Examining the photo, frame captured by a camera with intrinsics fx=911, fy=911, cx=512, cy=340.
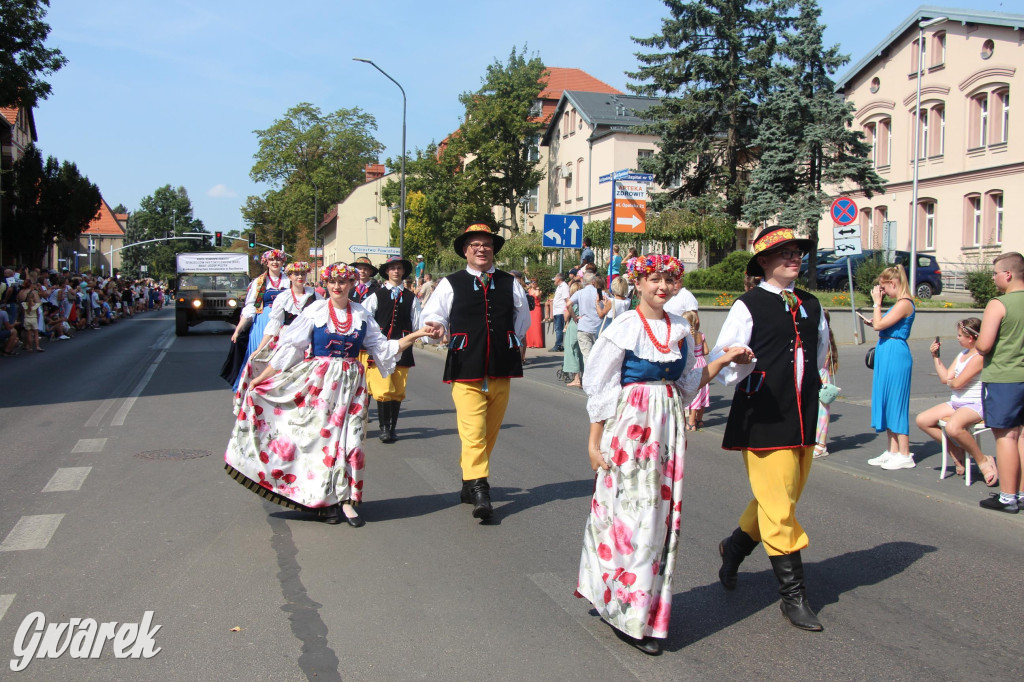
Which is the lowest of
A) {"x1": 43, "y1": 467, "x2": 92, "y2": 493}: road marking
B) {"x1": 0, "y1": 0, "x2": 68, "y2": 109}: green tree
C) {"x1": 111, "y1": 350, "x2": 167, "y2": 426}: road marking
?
{"x1": 111, "y1": 350, "x2": 167, "y2": 426}: road marking

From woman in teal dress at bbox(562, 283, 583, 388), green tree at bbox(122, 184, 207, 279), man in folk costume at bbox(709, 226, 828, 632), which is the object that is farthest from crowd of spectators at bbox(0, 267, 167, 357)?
green tree at bbox(122, 184, 207, 279)

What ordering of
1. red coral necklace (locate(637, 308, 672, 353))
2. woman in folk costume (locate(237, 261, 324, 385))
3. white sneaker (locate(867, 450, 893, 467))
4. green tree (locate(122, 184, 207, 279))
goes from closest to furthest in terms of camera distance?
red coral necklace (locate(637, 308, 672, 353)) → woman in folk costume (locate(237, 261, 324, 385)) → white sneaker (locate(867, 450, 893, 467)) → green tree (locate(122, 184, 207, 279))

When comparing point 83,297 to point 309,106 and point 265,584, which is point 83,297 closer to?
point 265,584

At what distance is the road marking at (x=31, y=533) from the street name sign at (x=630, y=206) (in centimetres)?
1063

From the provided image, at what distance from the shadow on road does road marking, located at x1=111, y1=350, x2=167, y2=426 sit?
810 cm

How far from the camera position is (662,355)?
14.1 ft

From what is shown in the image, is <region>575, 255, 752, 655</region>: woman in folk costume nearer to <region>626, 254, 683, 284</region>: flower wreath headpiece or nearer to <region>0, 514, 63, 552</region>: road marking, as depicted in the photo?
<region>626, 254, 683, 284</region>: flower wreath headpiece

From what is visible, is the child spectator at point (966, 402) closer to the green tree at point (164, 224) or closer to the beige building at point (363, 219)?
the beige building at point (363, 219)

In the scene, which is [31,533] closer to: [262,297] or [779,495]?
[262,297]

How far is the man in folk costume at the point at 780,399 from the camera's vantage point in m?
4.41

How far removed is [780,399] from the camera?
4441mm

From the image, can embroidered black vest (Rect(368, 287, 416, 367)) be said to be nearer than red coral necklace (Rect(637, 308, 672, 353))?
No

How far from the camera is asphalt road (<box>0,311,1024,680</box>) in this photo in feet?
13.0

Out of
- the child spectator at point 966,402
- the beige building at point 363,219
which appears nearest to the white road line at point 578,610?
the child spectator at point 966,402
